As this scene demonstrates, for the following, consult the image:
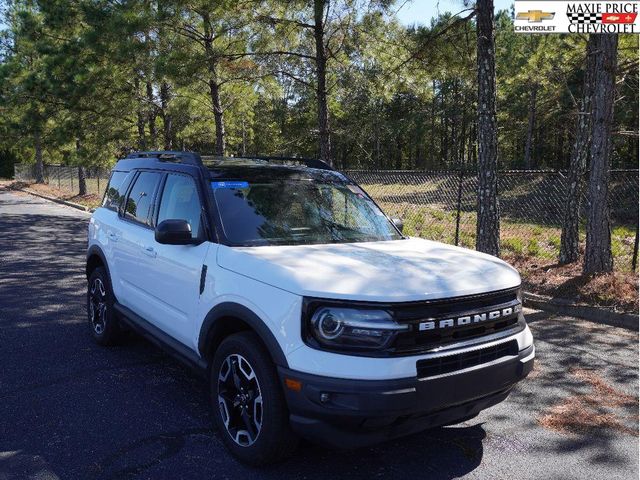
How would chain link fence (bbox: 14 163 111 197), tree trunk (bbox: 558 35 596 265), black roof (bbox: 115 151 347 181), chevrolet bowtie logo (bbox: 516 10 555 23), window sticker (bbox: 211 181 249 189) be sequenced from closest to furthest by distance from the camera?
window sticker (bbox: 211 181 249 189), black roof (bbox: 115 151 347 181), chevrolet bowtie logo (bbox: 516 10 555 23), tree trunk (bbox: 558 35 596 265), chain link fence (bbox: 14 163 111 197)

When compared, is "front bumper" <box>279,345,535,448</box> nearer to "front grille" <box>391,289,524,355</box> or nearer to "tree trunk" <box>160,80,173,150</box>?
"front grille" <box>391,289,524,355</box>

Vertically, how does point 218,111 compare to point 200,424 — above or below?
above

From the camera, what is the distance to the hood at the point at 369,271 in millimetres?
2837

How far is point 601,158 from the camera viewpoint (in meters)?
7.59

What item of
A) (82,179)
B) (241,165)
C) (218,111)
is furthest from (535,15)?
(82,179)

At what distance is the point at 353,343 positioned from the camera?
9.10 feet

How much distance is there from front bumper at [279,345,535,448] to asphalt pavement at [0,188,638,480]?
523mm

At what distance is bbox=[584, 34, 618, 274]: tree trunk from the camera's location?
7461 millimetres

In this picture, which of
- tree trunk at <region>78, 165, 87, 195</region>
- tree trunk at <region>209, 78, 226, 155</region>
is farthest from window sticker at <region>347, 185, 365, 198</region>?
tree trunk at <region>78, 165, 87, 195</region>

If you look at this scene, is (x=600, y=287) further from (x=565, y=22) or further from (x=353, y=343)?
(x=353, y=343)

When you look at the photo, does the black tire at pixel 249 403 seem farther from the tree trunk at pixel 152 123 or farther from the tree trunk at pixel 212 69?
the tree trunk at pixel 152 123

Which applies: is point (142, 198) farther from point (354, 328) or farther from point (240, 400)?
point (354, 328)

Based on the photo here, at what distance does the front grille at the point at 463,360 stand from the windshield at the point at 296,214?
4.31 ft

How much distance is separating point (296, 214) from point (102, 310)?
2.57 metres
